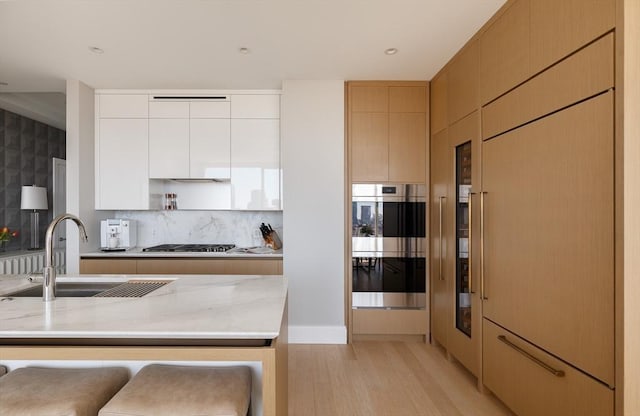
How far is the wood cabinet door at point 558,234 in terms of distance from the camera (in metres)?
1.32

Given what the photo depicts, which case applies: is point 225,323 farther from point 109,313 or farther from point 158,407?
point 109,313

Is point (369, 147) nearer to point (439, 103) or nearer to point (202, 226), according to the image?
point (439, 103)

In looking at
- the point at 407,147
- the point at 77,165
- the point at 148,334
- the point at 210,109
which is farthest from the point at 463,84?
the point at 77,165

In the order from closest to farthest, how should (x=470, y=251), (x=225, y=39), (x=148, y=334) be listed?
(x=148, y=334), (x=470, y=251), (x=225, y=39)

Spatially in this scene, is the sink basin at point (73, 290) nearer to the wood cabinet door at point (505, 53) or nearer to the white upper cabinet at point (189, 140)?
the white upper cabinet at point (189, 140)

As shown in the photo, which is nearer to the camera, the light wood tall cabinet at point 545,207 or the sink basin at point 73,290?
the light wood tall cabinet at point 545,207

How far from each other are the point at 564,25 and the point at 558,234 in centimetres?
96

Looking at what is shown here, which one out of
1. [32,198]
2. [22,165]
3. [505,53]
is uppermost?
[505,53]

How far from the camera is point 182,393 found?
1164 millimetres

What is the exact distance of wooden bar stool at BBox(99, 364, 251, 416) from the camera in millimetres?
1104

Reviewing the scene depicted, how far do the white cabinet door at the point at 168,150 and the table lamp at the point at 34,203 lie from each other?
5.50ft

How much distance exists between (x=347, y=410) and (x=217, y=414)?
1263mm

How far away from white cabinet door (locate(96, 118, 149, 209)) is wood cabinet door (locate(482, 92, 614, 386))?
3249 mm

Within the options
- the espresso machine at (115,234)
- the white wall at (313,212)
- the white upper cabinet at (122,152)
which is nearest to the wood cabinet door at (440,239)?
the white wall at (313,212)
